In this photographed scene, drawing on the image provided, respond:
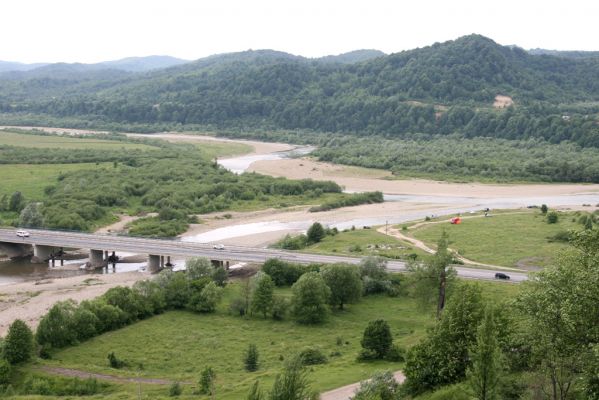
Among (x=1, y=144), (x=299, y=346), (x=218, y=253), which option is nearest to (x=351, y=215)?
(x=218, y=253)

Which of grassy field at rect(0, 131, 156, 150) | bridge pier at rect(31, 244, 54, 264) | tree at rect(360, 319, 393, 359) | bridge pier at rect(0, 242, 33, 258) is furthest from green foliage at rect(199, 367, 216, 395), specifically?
grassy field at rect(0, 131, 156, 150)

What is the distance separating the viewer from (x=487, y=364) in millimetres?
25312

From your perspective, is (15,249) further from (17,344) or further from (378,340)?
(378,340)

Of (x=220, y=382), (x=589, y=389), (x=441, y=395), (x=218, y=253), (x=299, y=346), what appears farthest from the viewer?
(x=218, y=253)

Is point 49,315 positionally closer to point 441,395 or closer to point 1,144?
point 441,395

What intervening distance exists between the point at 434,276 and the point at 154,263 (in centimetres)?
3859

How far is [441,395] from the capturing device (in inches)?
1216

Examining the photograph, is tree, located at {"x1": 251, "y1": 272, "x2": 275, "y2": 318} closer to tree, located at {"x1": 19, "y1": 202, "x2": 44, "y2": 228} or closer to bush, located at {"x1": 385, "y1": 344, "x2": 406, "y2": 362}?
bush, located at {"x1": 385, "y1": 344, "x2": 406, "y2": 362}

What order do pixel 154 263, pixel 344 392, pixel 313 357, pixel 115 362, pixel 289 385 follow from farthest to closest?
pixel 154 263 < pixel 115 362 < pixel 313 357 < pixel 344 392 < pixel 289 385

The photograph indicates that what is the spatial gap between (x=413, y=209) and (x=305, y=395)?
90716 mm

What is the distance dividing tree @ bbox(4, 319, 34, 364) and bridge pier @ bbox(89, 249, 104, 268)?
35940mm

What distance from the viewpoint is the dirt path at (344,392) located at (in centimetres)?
3629

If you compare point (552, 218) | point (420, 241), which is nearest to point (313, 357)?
point (420, 241)

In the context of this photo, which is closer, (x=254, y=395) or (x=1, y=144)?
(x=254, y=395)
